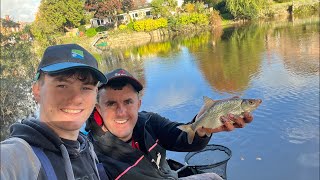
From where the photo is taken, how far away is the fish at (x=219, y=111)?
98.3 inches

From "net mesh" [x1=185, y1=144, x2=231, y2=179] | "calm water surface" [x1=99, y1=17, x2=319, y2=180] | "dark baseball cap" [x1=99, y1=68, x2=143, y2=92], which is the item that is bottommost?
"calm water surface" [x1=99, y1=17, x2=319, y2=180]

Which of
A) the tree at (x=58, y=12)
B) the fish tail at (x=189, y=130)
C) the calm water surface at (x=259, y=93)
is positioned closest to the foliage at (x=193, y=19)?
the tree at (x=58, y=12)

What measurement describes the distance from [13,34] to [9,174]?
536 inches

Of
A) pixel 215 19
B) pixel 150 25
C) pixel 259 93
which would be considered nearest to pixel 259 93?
pixel 259 93

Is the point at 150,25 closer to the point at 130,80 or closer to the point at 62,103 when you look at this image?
the point at 130,80

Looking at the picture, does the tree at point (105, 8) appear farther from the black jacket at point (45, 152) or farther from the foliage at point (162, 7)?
the black jacket at point (45, 152)

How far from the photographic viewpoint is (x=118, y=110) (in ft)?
7.98

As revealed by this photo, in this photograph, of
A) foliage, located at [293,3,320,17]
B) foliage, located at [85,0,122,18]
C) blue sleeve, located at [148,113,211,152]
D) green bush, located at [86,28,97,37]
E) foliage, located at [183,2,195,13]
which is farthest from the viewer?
foliage, located at [85,0,122,18]

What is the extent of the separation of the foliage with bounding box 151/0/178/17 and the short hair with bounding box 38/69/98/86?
41111 mm

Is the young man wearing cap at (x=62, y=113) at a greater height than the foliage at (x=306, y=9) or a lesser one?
lesser

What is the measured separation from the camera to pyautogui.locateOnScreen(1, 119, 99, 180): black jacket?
111 cm

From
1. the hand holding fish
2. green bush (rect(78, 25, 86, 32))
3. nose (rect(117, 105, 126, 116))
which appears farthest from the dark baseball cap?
green bush (rect(78, 25, 86, 32))

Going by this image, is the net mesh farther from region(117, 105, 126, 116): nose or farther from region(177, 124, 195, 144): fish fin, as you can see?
region(117, 105, 126, 116): nose

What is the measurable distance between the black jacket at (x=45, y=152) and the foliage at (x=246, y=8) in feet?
121
